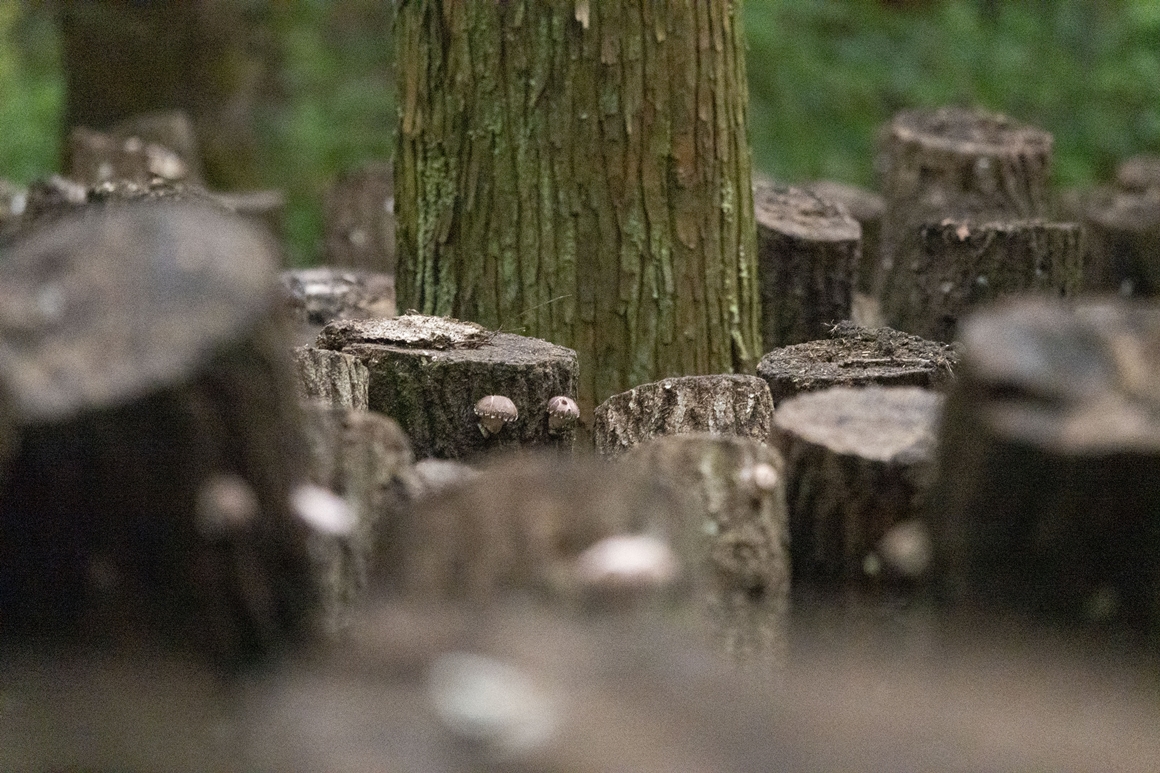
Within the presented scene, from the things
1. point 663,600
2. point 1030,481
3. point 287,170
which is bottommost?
point 287,170

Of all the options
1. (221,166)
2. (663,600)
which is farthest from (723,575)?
(221,166)

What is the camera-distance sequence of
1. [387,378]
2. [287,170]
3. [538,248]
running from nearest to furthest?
1. [387,378]
2. [538,248]
3. [287,170]

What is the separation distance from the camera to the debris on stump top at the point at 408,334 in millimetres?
3492

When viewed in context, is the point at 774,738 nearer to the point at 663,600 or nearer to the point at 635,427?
the point at 663,600

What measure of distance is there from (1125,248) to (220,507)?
540 centimetres

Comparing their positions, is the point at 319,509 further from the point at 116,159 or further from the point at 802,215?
the point at 116,159

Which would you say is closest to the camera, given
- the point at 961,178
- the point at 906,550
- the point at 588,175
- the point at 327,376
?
the point at 906,550

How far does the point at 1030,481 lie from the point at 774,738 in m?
0.56

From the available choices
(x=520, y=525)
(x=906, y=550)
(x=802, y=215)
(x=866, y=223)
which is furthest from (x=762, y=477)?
(x=866, y=223)

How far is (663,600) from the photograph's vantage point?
193 cm

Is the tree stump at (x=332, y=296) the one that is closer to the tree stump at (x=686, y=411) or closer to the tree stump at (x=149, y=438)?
the tree stump at (x=686, y=411)

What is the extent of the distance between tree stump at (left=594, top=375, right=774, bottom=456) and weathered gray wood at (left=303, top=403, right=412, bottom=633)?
97 cm

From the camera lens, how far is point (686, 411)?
3492 millimetres

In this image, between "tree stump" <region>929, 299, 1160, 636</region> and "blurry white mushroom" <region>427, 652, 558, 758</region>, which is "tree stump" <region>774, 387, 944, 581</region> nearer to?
"tree stump" <region>929, 299, 1160, 636</region>
